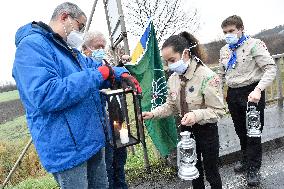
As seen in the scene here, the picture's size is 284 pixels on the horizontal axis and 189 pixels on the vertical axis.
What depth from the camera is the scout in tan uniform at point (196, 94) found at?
9.39 feet

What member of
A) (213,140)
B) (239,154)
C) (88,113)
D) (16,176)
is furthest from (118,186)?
(16,176)

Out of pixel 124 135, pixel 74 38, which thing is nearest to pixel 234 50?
pixel 124 135

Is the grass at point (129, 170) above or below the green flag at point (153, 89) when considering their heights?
below

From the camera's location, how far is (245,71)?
12.5 ft

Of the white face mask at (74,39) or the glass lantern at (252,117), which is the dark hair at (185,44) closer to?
the white face mask at (74,39)

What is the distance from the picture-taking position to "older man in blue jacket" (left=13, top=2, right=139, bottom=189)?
2102mm

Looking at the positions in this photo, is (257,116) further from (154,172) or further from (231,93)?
Result: (154,172)

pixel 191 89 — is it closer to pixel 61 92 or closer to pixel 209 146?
pixel 209 146

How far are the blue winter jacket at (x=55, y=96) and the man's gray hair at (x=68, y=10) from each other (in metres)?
0.18

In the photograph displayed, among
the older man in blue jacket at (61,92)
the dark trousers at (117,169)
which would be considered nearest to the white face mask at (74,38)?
the older man in blue jacket at (61,92)

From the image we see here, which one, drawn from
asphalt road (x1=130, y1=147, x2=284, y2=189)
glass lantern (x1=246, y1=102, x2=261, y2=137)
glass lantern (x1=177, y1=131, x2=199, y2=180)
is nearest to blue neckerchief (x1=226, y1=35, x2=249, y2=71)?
glass lantern (x1=246, y1=102, x2=261, y2=137)

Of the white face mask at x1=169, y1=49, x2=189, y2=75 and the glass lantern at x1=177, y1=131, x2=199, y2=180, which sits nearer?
the glass lantern at x1=177, y1=131, x2=199, y2=180

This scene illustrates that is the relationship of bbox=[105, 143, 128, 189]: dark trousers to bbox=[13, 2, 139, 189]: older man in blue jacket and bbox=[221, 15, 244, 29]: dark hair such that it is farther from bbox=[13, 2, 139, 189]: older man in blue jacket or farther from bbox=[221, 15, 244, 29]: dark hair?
bbox=[221, 15, 244, 29]: dark hair

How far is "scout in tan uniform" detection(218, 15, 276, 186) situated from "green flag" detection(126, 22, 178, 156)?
881 mm
